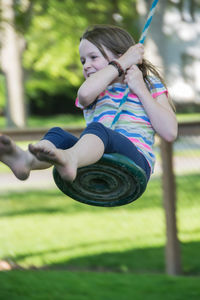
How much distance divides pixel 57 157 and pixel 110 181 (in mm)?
631

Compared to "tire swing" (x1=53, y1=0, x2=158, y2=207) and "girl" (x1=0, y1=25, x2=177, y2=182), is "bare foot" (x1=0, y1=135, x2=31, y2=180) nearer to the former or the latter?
"girl" (x1=0, y1=25, x2=177, y2=182)

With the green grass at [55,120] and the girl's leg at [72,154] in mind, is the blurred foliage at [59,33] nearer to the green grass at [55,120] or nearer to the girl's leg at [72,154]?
the green grass at [55,120]

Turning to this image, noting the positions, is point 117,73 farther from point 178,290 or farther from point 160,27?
point 160,27

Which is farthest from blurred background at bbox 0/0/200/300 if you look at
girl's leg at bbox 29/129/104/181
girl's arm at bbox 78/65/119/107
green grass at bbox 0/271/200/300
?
girl's leg at bbox 29/129/104/181

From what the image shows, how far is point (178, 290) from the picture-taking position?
4.81 meters

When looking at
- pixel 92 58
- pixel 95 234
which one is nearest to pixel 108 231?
pixel 95 234

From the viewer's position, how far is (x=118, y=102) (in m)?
2.84

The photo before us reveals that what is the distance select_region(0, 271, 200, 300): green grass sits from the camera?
465 centimetres

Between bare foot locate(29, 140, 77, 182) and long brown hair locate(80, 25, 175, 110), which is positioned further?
long brown hair locate(80, 25, 175, 110)

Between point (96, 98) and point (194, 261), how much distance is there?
137 inches

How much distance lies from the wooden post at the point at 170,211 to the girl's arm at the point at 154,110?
9.38 feet

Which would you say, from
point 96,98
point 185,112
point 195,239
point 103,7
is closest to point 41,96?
point 185,112

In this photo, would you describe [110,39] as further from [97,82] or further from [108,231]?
[108,231]

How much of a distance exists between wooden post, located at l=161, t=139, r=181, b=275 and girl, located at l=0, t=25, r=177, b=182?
8.89ft
